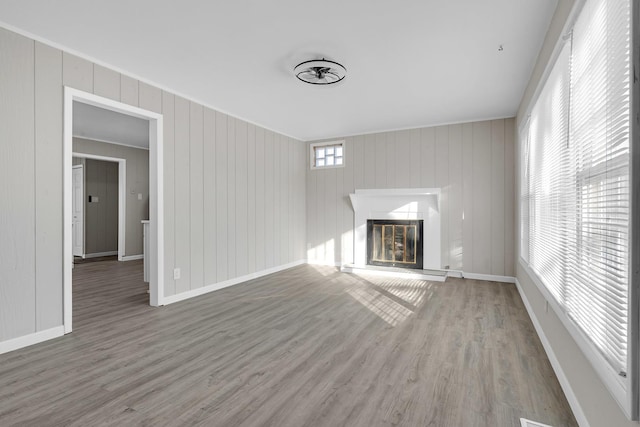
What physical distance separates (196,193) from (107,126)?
283 centimetres

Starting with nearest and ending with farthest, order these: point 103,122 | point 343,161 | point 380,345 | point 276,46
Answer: point 380,345, point 276,46, point 103,122, point 343,161

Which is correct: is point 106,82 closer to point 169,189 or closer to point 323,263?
point 169,189

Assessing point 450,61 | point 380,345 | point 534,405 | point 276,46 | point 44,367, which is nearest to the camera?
point 534,405

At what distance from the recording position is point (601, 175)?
137 cm

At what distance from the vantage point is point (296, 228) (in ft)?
21.2

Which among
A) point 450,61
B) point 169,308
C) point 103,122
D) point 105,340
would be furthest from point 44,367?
point 103,122

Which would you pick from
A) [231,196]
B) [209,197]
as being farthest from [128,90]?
[231,196]

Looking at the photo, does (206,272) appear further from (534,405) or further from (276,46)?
(534,405)

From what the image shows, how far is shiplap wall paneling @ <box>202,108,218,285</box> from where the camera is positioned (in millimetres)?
4449

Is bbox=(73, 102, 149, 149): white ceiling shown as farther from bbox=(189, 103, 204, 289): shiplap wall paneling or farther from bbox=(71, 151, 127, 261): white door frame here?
bbox=(189, 103, 204, 289): shiplap wall paneling

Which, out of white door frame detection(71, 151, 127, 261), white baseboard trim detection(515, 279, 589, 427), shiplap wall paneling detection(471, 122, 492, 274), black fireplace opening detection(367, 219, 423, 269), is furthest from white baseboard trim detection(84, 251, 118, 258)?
white baseboard trim detection(515, 279, 589, 427)

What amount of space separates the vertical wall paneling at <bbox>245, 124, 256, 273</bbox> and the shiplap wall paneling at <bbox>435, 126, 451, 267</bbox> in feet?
9.57

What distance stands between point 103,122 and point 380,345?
553 cm

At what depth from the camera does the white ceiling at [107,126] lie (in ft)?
16.5
